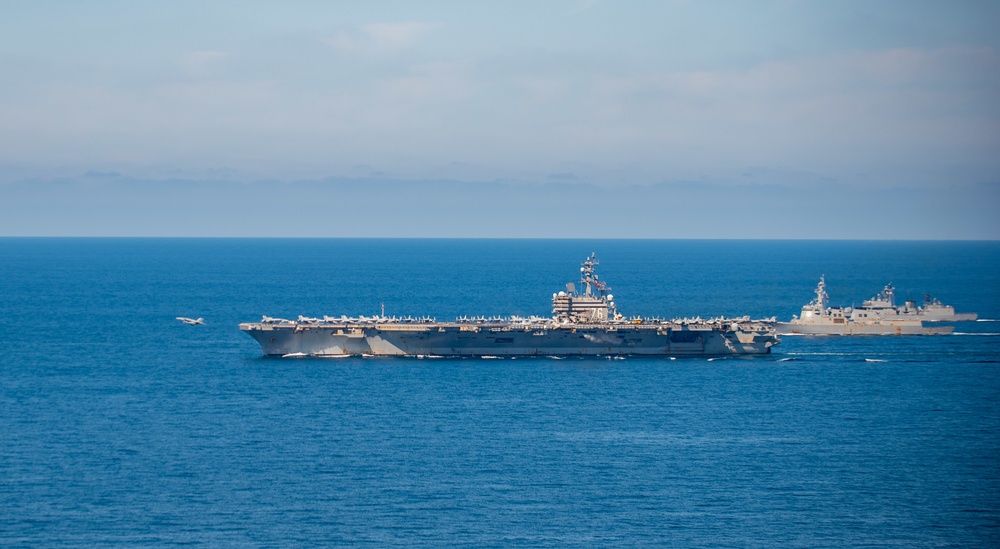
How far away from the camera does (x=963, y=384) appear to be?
6494 centimetres

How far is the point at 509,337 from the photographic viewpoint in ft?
245

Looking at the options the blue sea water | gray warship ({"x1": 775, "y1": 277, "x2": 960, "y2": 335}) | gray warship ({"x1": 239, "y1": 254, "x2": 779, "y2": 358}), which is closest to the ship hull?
gray warship ({"x1": 239, "y1": 254, "x2": 779, "y2": 358})

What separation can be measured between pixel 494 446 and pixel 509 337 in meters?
26.0

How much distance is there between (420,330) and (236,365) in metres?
11.4

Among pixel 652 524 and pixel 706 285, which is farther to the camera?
pixel 706 285

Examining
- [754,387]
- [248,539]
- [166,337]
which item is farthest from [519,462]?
[166,337]

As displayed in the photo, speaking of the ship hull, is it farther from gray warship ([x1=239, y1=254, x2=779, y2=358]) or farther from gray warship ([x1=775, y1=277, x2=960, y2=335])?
gray warship ([x1=775, y1=277, x2=960, y2=335])

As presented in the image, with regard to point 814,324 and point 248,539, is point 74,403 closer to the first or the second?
point 248,539

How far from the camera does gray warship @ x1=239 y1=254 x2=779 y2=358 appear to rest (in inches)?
2889

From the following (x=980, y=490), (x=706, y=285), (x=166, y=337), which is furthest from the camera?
(x=706, y=285)

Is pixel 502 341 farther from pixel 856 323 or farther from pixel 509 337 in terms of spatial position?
pixel 856 323

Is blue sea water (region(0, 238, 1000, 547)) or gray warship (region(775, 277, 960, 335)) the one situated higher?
gray warship (region(775, 277, 960, 335))

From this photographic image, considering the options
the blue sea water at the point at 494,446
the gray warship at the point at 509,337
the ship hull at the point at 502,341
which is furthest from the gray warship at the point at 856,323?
the ship hull at the point at 502,341

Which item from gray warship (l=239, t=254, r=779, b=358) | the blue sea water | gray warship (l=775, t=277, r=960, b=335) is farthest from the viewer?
gray warship (l=775, t=277, r=960, b=335)
